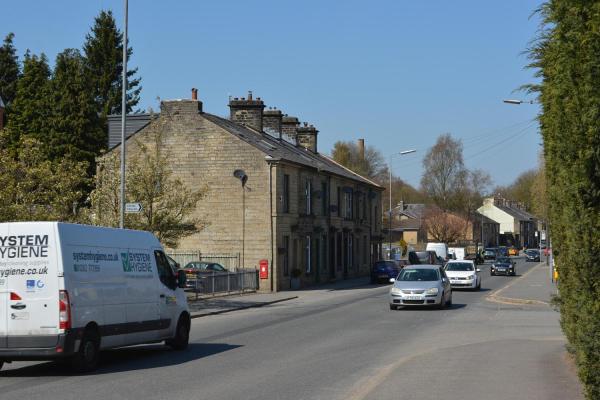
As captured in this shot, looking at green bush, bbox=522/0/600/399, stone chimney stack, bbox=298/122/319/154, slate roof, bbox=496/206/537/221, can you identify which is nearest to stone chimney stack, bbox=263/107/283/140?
stone chimney stack, bbox=298/122/319/154

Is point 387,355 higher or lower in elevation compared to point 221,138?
lower

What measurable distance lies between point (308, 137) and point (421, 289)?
32.8 meters

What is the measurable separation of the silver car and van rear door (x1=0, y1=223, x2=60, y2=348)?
1547cm

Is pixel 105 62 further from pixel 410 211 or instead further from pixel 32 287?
pixel 410 211

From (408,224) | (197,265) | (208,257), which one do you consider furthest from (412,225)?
(197,265)

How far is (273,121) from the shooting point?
163 ft

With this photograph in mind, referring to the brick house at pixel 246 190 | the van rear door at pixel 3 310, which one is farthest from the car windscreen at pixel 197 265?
the van rear door at pixel 3 310

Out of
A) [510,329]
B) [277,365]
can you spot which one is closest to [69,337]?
[277,365]

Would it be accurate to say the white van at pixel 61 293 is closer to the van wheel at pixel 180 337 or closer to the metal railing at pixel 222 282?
the van wheel at pixel 180 337

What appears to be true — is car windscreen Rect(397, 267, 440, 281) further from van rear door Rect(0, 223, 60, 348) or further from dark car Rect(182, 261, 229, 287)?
van rear door Rect(0, 223, 60, 348)

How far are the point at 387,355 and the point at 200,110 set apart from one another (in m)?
27.8

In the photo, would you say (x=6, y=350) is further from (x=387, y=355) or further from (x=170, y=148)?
(x=170, y=148)

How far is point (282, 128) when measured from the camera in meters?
52.7

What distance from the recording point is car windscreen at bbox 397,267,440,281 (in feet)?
86.9
